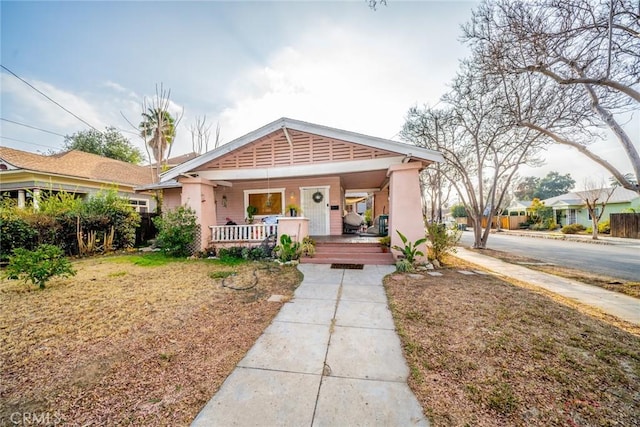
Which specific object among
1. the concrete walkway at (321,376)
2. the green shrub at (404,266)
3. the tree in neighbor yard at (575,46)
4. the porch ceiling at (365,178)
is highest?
the tree in neighbor yard at (575,46)

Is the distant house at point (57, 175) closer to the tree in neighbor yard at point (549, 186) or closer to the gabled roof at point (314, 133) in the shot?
the gabled roof at point (314, 133)

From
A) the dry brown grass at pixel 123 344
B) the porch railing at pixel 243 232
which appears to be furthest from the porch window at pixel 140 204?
the dry brown grass at pixel 123 344

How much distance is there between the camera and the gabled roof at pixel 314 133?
20.8ft

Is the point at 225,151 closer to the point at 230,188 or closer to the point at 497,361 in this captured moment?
the point at 230,188

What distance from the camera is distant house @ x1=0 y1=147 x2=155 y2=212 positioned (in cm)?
1067

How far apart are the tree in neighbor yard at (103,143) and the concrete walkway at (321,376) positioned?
93.2 feet

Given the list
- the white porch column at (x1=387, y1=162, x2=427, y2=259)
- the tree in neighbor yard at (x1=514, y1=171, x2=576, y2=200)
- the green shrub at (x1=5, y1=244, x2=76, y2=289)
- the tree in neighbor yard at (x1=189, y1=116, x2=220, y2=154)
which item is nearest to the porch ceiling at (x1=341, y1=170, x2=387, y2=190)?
the white porch column at (x1=387, y1=162, x2=427, y2=259)

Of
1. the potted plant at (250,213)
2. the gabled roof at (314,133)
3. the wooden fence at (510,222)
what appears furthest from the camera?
the wooden fence at (510,222)

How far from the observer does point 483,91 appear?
823 cm

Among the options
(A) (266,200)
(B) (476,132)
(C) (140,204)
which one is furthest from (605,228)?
(C) (140,204)

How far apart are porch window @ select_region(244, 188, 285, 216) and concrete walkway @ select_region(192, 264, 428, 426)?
7.40m

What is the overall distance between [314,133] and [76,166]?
14.6 meters

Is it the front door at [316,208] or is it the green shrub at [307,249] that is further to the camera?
the front door at [316,208]

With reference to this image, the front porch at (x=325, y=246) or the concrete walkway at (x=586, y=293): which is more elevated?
the front porch at (x=325, y=246)
